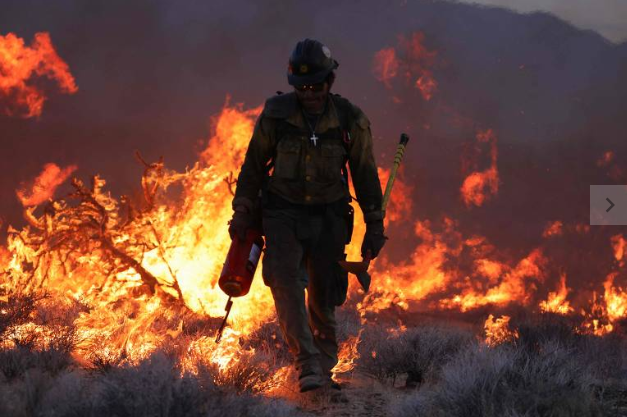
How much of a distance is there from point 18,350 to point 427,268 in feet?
48.3

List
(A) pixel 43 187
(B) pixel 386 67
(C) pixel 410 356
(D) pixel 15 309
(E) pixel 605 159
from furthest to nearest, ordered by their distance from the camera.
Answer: (E) pixel 605 159
(B) pixel 386 67
(A) pixel 43 187
(D) pixel 15 309
(C) pixel 410 356

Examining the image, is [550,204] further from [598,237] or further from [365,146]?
[365,146]

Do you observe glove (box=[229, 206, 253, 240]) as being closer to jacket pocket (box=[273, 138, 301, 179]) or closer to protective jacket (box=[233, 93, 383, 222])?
protective jacket (box=[233, 93, 383, 222])

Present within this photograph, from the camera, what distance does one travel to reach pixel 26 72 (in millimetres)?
18547

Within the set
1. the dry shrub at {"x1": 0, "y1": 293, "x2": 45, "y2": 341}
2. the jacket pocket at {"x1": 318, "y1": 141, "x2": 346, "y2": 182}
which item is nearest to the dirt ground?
the jacket pocket at {"x1": 318, "y1": 141, "x2": 346, "y2": 182}

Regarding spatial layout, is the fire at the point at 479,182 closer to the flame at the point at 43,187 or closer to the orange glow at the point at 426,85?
the orange glow at the point at 426,85

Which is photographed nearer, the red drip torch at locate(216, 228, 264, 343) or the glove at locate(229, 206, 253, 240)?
the red drip torch at locate(216, 228, 264, 343)

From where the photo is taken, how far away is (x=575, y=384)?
16.3 ft

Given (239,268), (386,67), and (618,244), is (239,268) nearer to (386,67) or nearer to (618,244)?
(618,244)

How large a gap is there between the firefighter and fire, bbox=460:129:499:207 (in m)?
24.1

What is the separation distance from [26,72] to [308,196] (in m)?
15.0

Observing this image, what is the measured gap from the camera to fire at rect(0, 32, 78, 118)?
1650 centimetres

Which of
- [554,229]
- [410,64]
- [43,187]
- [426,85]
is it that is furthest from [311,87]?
[426,85]

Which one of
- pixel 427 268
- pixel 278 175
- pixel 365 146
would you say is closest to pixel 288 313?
pixel 278 175
